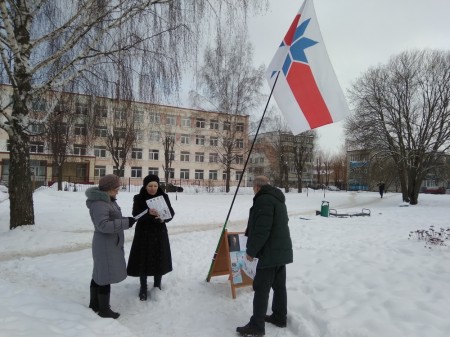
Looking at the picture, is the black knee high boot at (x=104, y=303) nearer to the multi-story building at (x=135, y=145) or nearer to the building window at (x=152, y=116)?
the multi-story building at (x=135, y=145)

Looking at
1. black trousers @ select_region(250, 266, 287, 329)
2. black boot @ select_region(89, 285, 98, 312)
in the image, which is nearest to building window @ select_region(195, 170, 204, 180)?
black boot @ select_region(89, 285, 98, 312)

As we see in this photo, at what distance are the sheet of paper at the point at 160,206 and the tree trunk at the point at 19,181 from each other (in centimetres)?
663

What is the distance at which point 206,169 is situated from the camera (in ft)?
185

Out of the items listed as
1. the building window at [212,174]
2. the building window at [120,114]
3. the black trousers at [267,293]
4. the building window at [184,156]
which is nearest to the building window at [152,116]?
the building window at [120,114]

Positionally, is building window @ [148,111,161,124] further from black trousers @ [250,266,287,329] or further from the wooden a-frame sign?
black trousers @ [250,266,287,329]

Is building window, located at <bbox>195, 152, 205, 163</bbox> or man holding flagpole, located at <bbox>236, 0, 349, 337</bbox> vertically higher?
building window, located at <bbox>195, 152, 205, 163</bbox>

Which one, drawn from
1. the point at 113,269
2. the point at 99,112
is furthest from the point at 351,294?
the point at 99,112

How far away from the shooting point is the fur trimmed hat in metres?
4.44

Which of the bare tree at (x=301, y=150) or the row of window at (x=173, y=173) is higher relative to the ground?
the bare tree at (x=301, y=150)

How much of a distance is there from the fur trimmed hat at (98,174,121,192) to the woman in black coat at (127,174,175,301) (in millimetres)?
711

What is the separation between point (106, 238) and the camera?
175 inches

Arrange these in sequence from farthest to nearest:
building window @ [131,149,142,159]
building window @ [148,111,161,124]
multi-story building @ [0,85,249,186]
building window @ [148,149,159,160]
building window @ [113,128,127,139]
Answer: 1. building window @ [148,149,159,160]
2. building window @ [131,149,142,159]
3. building window @ [113,128,127,139]
4. multi-story building @ [0,85,249,186]
5. building window @ [148,111,161,124]

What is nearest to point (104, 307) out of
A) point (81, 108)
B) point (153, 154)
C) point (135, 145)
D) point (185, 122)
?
point (81, 108)

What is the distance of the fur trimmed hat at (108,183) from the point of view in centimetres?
444
